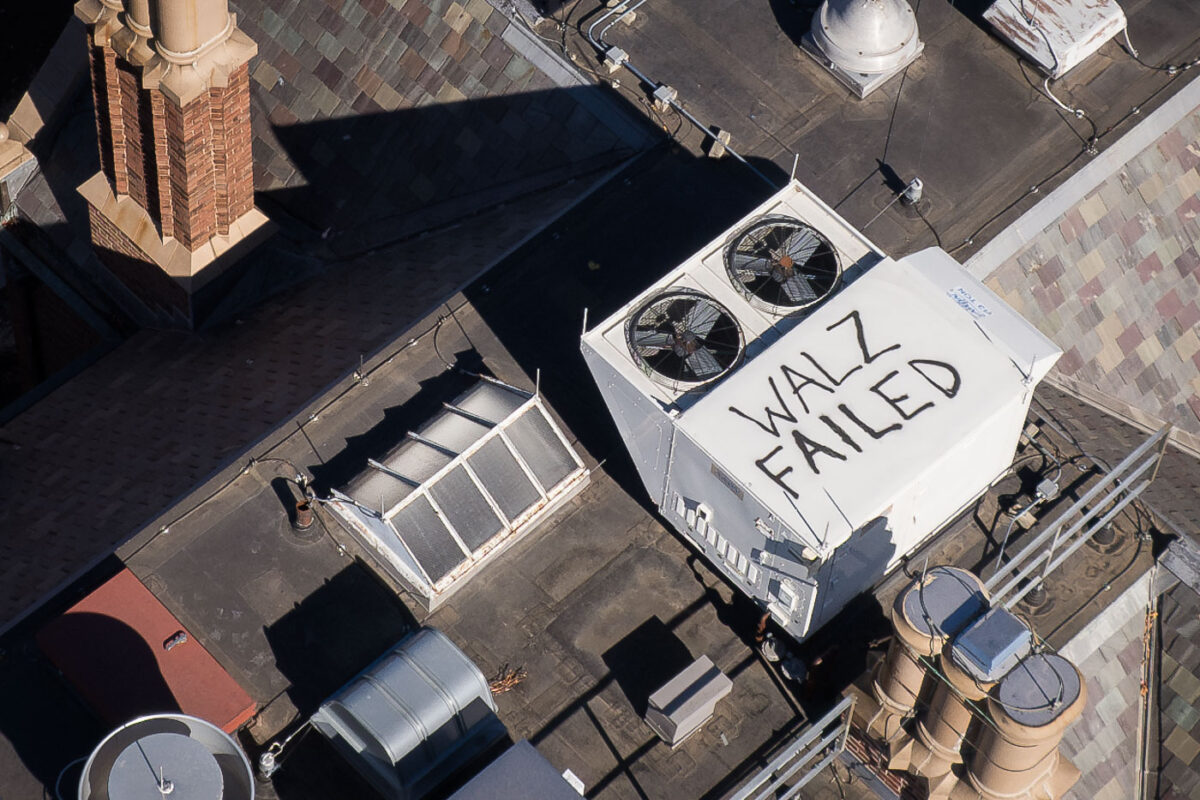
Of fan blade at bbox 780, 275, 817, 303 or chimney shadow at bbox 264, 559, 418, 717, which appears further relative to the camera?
fan blade at bbox 780, 275, 817, 303

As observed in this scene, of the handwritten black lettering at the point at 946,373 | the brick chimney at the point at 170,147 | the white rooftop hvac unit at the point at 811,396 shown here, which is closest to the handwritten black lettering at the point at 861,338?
the white rooftop hvac unit at the point at 811,396

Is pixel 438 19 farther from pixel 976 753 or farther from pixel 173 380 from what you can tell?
pixel 976 753

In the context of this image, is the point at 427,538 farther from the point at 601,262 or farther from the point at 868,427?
the point at 868,427

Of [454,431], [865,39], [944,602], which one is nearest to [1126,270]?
[865,39]

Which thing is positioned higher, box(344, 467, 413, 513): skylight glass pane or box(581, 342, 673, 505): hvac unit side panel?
box(581, 342, 673, 505): hvac unit side panel

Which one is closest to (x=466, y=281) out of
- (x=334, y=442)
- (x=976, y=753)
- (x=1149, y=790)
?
(x=334, y=442)

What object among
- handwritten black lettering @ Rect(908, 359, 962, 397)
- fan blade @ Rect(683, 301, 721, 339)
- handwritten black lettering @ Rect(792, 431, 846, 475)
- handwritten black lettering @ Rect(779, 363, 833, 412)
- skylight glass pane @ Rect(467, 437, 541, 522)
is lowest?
skylight glass pane @ Rect(467, 437, 541, 522)

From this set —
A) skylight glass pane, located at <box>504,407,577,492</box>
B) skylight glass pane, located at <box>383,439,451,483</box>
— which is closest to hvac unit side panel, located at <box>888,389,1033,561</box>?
skylight glass pane, located at <box>504,407,577,492</box>

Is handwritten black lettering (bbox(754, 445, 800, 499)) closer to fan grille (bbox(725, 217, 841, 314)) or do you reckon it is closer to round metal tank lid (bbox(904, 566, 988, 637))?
round metal tank lid (bbox(904, 566, 988, 637))

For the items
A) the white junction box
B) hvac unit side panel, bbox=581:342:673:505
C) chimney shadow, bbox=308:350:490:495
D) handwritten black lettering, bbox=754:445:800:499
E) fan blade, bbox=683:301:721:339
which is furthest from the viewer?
the white junction box
